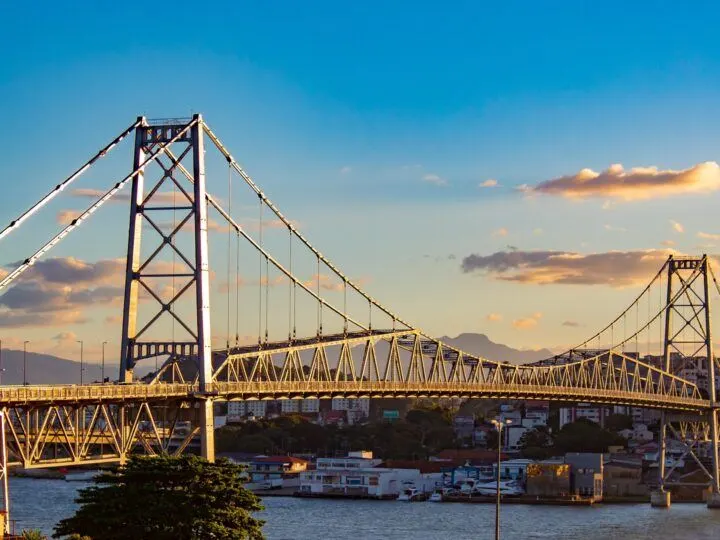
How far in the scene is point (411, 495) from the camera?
402ft

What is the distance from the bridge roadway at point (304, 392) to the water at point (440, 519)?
7.01 m

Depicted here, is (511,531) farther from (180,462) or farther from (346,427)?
(346,427)

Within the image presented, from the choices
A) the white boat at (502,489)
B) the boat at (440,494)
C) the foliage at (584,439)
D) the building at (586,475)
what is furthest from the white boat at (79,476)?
the foliage at (584,439)

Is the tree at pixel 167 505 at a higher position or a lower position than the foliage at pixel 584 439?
lower

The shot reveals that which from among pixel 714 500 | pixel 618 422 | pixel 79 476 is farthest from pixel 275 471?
pixel 618 422

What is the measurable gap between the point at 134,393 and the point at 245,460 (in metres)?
94.4

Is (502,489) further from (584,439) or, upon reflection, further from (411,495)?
(584,439)

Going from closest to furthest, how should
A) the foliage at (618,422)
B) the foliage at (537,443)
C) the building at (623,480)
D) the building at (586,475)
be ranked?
the building at (586,475) → the building at (623,480) → the foliage at (537,443) → the foliage at (618,422)

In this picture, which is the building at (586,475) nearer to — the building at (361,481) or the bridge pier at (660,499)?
the bridge pier at (660,499)

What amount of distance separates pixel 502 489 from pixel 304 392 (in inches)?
2269

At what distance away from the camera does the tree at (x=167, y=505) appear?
148 ft

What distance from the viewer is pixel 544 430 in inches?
6550

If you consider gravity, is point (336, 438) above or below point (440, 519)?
above

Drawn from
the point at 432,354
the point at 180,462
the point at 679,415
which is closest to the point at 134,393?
the point at 180,462
